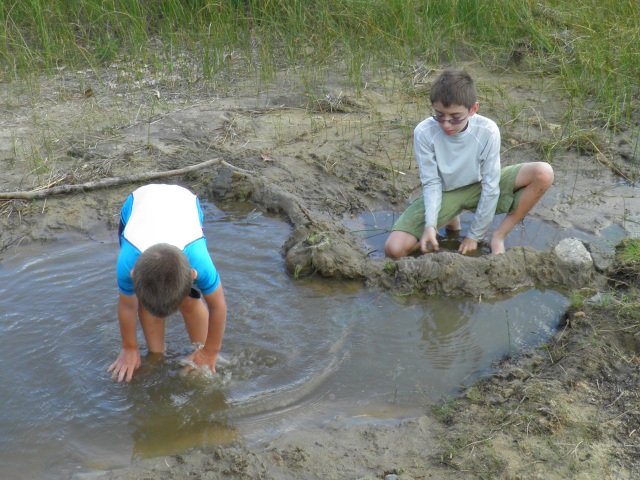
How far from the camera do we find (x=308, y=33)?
7227 mm

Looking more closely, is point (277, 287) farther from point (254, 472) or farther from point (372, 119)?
point (372, 119)

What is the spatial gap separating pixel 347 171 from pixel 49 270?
2.21 meters

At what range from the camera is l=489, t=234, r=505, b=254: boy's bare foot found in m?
4.57

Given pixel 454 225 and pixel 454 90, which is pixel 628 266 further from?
pixel 454 90

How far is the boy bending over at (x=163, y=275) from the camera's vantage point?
289 centimetres

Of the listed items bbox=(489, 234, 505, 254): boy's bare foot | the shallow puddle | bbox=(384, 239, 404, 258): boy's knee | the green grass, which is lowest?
the shallow puddle

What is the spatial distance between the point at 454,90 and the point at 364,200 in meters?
1.25

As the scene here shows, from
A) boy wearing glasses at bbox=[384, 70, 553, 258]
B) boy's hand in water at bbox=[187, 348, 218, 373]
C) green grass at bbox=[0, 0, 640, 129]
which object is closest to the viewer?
boy's hand in water at bbox=[187, 348, 218, 373]

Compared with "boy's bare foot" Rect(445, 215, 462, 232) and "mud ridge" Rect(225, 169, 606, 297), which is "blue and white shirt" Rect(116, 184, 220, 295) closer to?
"mud ridge" Rect(225, 169, 606, 297)

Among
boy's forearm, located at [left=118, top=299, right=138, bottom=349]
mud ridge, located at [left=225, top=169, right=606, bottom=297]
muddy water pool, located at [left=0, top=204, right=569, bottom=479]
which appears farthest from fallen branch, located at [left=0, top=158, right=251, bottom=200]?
boy's forearm, located at [left=118, top=299, right=138, bottom=349]

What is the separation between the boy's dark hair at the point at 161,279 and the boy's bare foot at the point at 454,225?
2449 mm

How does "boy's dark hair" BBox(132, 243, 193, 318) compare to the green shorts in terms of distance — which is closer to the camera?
"boy's dark hair" BBox(132, 243, 193, 318)

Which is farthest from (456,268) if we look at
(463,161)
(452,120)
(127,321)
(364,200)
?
(127,321)

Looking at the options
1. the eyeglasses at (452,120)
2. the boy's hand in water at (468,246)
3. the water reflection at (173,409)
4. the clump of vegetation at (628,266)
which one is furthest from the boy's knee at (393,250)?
the water reflection at (173,409)
